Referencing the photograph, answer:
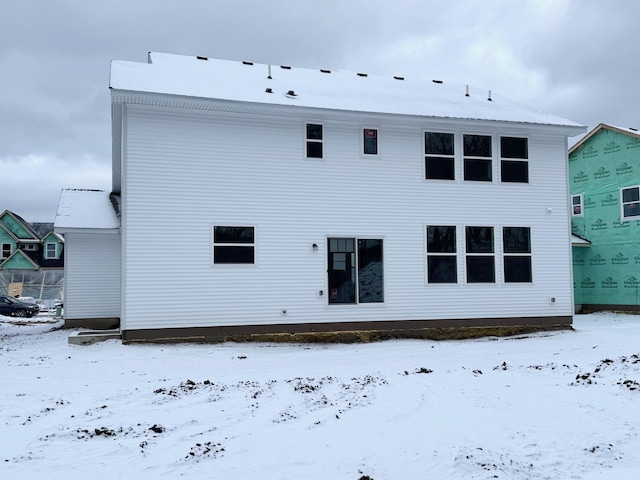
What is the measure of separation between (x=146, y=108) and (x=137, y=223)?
259 cm

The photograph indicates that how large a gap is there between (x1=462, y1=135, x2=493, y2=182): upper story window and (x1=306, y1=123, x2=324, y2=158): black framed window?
13.1 ft

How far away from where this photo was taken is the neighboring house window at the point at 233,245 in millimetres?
13180

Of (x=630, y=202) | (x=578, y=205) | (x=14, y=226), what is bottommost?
(x=630, y=202)

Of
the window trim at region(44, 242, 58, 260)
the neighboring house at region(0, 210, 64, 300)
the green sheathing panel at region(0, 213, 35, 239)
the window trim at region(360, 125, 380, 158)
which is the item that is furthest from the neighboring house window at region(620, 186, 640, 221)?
the green sheathing panel at region(0, 213, 35, 239)

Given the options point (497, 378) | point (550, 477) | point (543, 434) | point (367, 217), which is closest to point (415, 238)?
point (367, 217)

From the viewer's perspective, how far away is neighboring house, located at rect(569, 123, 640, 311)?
20.8 metres

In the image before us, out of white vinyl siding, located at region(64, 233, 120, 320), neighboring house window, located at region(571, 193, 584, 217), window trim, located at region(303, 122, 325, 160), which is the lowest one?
white vinyl siding, located at region(64, 233, 120, 320)

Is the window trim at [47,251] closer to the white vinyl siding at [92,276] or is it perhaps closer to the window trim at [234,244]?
the white vinyl siding at [92,276]

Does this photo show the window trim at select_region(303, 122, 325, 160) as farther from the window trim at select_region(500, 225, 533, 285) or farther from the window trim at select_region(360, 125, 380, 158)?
the window trim at select_region(500, 225, 533, 285)

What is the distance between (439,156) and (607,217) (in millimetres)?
10468

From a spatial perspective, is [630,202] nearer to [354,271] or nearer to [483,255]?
[483,255]

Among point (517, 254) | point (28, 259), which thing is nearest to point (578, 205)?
point (517, 254)

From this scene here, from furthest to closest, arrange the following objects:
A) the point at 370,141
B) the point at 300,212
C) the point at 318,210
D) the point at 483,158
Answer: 1. the point at 483,158
2. the point at 370,141
3. the point at 318,210
4. the point at 300,212

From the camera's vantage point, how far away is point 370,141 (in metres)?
14.5
